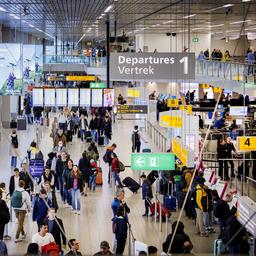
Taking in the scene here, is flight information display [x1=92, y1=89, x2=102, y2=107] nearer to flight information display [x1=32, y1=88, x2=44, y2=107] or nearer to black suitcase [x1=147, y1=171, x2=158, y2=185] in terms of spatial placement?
flight information display [x1=32, y1=88, x2=44, y2=107]

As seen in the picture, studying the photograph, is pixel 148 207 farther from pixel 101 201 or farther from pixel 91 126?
pixel 91 126

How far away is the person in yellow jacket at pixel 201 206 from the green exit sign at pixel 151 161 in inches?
54.9

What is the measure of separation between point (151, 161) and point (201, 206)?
6.42ft

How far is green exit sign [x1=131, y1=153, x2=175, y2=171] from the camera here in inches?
622

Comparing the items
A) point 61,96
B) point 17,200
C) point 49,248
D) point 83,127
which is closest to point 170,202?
point 17,200

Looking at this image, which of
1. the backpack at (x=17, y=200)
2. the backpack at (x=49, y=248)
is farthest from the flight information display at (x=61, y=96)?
the backpack at (x=49, y=248)

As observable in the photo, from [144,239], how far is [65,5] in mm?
12870

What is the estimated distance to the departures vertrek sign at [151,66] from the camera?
16.6m

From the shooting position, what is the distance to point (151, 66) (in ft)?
55.7

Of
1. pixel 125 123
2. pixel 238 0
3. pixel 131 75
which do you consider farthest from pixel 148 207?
pixel 125 123

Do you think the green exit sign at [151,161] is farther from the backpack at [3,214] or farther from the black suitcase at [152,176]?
the backpack at [3,214]

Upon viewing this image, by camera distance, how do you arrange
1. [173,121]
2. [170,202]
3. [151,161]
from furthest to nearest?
[173,121] → [170,202] → [151,161]

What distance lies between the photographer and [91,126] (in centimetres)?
3028

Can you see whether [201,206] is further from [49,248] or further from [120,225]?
[49,248]
